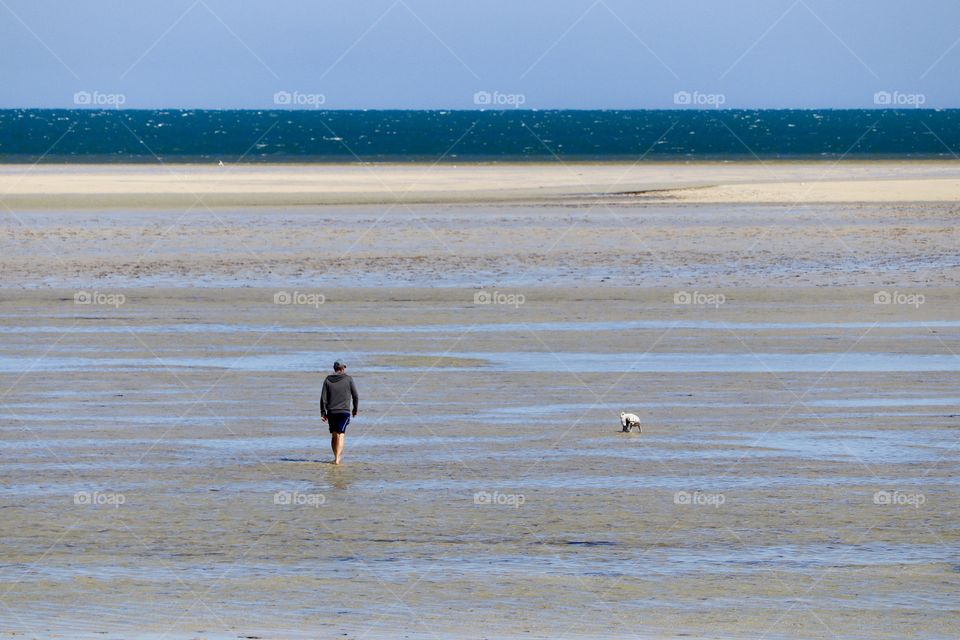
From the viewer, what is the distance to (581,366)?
77.7 ft

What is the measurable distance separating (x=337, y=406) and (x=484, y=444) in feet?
6.30

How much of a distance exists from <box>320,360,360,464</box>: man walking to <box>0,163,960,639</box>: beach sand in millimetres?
415

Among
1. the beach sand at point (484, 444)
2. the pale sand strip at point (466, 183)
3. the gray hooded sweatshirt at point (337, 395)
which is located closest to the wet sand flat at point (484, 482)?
the beach sand at point (484, 444)

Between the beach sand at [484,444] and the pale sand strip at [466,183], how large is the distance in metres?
17.8

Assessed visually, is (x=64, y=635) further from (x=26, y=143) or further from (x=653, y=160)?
(x=26, y=143)

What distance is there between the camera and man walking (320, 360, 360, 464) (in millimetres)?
17141

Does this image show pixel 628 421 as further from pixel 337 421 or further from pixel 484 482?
pixel 337 421

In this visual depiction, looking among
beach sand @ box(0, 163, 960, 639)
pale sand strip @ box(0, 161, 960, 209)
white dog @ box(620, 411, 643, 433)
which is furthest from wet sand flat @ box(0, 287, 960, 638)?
pale sand strip @ box(0, 161, 960, 209)

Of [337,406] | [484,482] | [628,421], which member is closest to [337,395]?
[337,406]

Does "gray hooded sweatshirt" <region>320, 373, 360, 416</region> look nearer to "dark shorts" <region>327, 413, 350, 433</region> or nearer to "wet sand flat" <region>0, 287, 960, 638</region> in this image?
"dark shorts" <region>327, 413, 350, 433</region>

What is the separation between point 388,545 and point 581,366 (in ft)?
33.0

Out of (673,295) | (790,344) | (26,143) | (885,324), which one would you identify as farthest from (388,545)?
(26,143)

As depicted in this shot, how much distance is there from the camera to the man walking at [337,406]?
1714cm

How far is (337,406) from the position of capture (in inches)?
677
